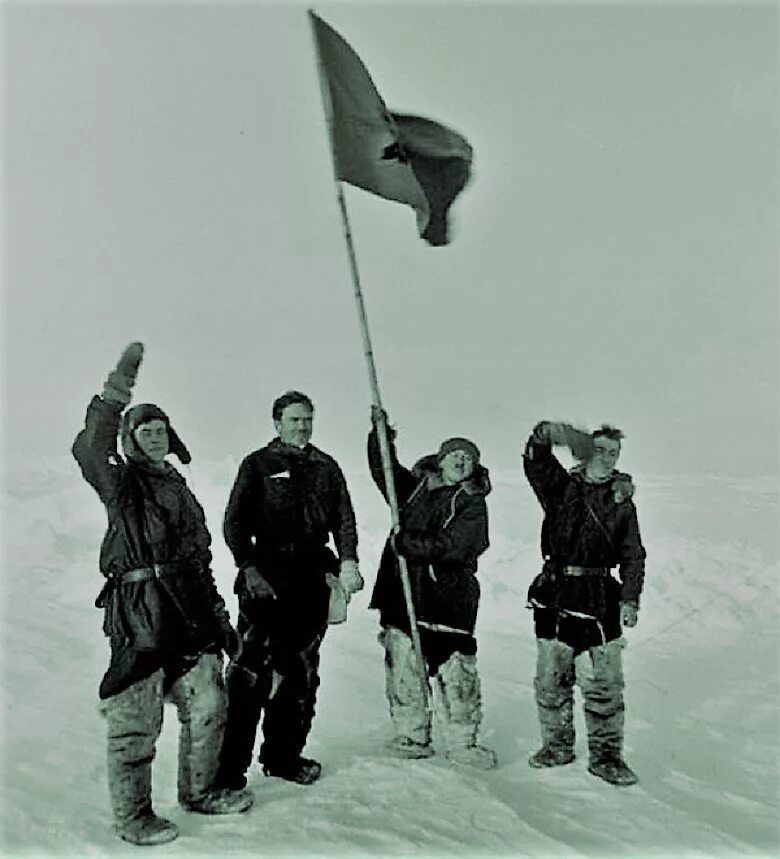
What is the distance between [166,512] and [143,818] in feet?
5.11

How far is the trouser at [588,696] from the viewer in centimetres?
603

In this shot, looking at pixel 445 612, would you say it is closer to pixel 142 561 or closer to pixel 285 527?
pixel 285 527

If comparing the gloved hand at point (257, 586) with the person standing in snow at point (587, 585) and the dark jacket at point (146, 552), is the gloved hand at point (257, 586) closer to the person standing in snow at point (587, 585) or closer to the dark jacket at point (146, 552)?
the dark jacket at point (146, 552)

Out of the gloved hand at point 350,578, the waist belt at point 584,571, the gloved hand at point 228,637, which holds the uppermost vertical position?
the waist belt at point 584,571

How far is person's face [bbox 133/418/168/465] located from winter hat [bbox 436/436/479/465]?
192 centimetres

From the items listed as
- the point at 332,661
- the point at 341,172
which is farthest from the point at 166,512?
the point at 332,661

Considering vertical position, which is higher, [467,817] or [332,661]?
[332,661]

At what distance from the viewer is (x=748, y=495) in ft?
56.9

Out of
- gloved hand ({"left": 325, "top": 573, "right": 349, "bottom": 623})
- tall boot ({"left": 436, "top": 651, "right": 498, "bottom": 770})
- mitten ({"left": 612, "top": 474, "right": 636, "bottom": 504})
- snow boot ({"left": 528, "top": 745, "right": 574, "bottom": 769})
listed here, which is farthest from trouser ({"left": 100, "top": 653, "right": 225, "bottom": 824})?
mitten ({"left": 612, "top": 474, "right": 636, "bottom": 504})

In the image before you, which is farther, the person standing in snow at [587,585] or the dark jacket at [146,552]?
the person standing in snow at [587,585]

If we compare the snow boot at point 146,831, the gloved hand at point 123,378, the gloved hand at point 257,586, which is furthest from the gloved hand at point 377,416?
the snow boot at point 146,831

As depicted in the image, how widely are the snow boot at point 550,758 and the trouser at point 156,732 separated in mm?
2304

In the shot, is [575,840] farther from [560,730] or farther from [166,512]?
[166,512]

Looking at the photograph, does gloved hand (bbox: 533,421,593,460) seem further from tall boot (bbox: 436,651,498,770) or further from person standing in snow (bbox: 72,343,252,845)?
person standing in snow (bbox: 72,343,252,845)
